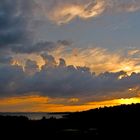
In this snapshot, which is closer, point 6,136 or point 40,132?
point 6,136

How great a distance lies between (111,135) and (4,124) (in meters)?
22.4

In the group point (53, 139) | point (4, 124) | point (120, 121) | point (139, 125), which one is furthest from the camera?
point (120, 121)

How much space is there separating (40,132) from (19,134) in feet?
15.8

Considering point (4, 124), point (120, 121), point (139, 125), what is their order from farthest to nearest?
1. point (120, 121)
2. point (139, 125)
3. point (4, 124)

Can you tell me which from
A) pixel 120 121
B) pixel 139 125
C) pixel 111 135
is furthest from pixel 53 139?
pixel 120 121

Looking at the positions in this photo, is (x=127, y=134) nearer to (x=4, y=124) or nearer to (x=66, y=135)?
(x=66, y=135)

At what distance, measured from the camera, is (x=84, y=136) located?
6744 cm

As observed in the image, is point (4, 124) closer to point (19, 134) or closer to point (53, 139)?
point (19, 134)

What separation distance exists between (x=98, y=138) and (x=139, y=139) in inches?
256

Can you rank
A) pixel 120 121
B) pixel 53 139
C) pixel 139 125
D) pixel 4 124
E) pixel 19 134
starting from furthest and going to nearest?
pixel 120 121
pixel 139 125
pixel 4 124
pixel 19 134
pixel 53 139

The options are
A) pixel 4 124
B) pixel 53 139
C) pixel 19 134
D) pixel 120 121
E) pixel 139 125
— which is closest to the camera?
pixel 53 139

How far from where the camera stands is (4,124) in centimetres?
7925

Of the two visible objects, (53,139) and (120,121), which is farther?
(120,121)

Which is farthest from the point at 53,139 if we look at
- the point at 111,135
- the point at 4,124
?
the point at 4,124
